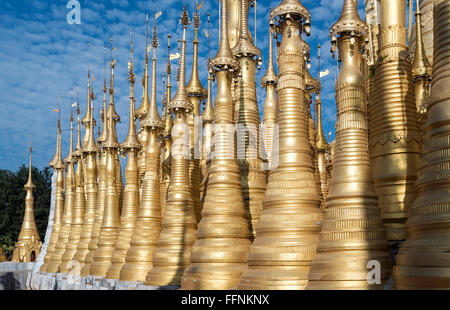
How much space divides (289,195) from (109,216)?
16191mm

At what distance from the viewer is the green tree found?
58.7 m

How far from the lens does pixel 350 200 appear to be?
12.1 m

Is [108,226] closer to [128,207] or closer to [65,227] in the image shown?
[128,207]

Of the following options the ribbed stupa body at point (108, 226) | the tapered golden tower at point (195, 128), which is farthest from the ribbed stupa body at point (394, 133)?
the ribbed stupa body at point (108, 226)

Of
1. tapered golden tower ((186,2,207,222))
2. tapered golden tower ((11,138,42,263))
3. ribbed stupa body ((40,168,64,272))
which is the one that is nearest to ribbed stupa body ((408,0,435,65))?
tapered golden tower ((186,2,207,222))

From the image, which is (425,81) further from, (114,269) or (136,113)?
(136,113)

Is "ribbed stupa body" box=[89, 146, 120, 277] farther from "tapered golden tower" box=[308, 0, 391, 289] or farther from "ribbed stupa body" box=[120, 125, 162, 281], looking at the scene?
"tapered golden tower" box=[308, 0, 391, 289]

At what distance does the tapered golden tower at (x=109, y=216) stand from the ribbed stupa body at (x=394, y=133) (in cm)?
1623

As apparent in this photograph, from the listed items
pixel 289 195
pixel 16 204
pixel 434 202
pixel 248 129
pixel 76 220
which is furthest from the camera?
pixel 16 204

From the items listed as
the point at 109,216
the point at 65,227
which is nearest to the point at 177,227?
the point at 109,216

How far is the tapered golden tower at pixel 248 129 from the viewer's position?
18.1 m
